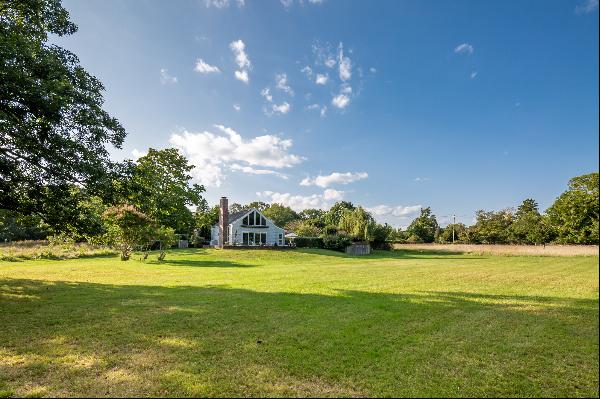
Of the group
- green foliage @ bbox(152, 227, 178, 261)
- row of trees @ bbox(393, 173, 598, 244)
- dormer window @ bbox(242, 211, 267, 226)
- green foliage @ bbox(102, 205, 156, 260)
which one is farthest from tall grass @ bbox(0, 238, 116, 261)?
dormer window @ bbox(242, 211, 267, 226)

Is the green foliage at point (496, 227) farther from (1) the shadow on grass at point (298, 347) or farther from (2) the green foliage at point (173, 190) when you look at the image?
(2) the green foliage at point (173, 190)

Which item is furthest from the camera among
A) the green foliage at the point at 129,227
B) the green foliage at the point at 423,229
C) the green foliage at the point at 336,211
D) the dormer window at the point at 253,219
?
the green foliage at the point at 336,211

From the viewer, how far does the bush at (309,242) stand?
5475 cm

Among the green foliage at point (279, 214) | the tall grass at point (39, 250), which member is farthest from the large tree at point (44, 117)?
the green foliage at point (279, 214)

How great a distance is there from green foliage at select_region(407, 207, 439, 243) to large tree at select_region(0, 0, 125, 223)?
211 feet

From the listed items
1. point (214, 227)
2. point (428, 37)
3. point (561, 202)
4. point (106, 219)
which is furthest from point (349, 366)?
point (214, 227)

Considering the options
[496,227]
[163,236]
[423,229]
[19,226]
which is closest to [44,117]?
[19,226]

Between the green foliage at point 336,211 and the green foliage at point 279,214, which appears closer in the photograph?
the green foliage at point 336,211

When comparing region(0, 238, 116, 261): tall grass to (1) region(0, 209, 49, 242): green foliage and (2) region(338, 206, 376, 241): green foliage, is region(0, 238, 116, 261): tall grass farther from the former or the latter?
(2) region(338, 206, 376, 241): green foliage

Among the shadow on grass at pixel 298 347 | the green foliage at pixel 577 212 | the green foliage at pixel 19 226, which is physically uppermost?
the green foliage at pixel 577 212

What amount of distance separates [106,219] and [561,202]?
2871 cm

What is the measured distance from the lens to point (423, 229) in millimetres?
70438

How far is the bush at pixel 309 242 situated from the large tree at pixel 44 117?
1676 inches

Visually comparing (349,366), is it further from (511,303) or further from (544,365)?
(511,303)
